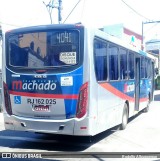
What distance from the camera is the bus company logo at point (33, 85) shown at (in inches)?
267

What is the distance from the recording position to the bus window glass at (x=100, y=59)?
6996 millimetres

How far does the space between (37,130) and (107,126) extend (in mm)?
1970

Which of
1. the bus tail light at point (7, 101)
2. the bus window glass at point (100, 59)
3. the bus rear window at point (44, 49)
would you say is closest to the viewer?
the bus rear window at point (44, 49)

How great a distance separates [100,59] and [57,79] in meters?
1.25

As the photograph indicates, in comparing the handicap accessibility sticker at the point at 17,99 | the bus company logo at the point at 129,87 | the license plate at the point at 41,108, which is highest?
the bus company logo at the point at 129,87

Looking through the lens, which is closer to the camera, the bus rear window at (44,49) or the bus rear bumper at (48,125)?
the bus rear bumper at (48,125)

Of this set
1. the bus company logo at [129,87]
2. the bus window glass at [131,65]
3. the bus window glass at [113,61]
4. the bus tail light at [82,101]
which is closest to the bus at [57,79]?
the bus tail light at [82,101]

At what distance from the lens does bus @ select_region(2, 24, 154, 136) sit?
661cm

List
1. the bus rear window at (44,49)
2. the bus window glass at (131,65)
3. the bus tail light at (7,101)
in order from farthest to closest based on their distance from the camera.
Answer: the bus window glass at (131,65) < the bus tail light at (7,101) < the bus rear window at (44,49)

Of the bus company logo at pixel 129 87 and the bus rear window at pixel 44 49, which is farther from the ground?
the bus rear window at pixel 44 49

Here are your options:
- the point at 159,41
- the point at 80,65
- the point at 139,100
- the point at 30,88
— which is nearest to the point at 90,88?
the point at 80,65

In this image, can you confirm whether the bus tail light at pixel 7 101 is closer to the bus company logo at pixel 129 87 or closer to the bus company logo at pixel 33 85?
the bus company logo at pixel 33 85

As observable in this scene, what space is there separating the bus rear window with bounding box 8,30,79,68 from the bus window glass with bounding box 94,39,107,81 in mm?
572

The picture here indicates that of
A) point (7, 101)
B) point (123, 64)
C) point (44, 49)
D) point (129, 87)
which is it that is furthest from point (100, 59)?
point (129, 87)
